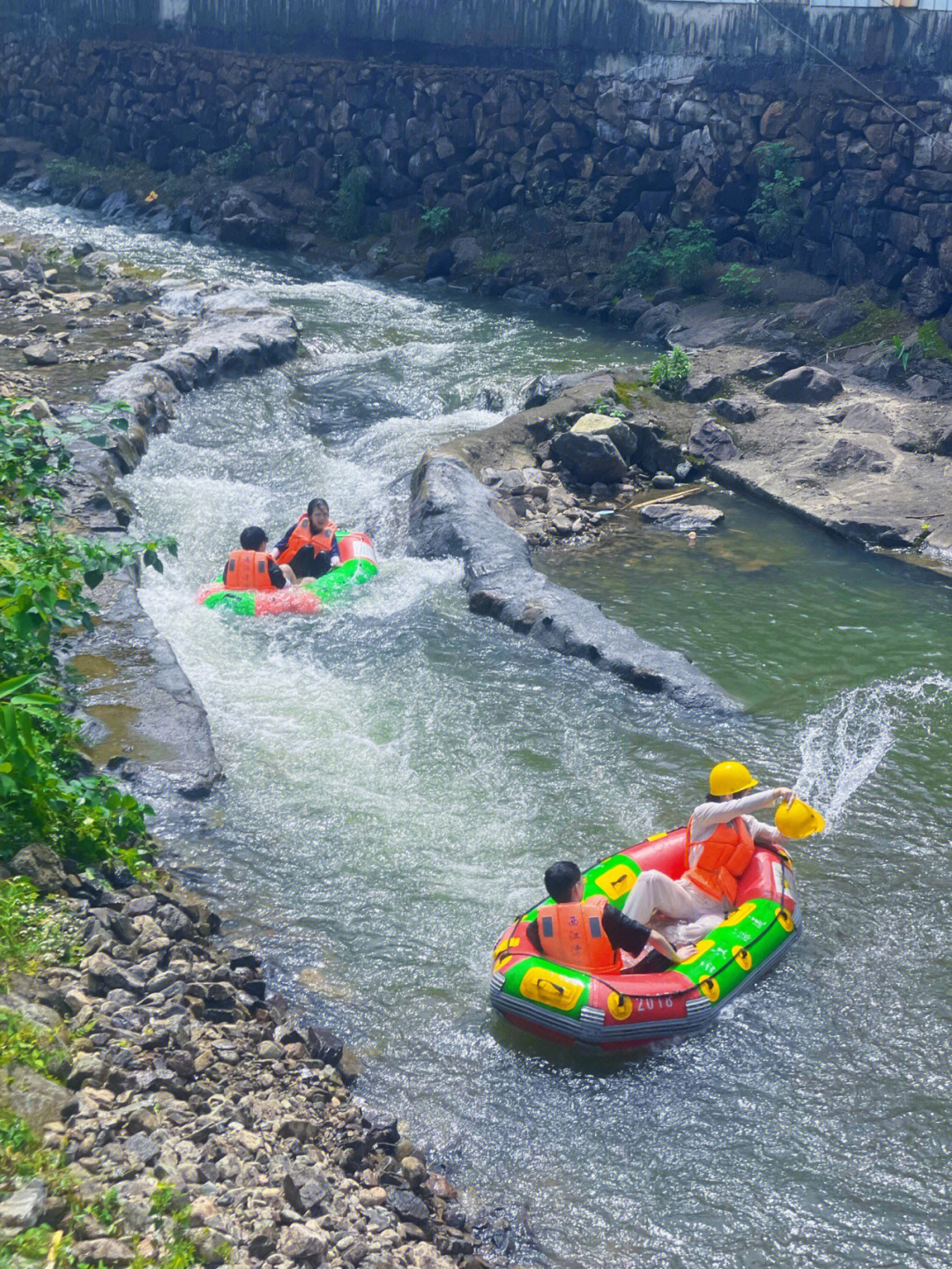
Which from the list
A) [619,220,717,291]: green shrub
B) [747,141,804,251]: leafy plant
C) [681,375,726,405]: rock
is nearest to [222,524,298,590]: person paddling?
[681,375,726,405]: rock

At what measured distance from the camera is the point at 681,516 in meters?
11.3

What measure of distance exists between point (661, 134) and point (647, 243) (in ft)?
5.81

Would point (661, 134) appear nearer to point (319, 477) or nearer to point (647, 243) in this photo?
point (647, 243)

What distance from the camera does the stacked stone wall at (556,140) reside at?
601 inches

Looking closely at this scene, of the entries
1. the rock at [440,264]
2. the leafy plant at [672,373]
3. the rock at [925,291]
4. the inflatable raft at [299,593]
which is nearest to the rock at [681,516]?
the leafy plant at [672,373]

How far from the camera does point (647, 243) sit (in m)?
18.0

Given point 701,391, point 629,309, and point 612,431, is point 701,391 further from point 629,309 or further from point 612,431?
point 629,309

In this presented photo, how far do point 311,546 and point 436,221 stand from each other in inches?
474

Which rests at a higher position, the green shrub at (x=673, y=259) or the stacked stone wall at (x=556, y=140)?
the stacked stone wall at (x=556, y=140)

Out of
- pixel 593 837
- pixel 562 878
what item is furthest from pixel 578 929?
pixel 593 837

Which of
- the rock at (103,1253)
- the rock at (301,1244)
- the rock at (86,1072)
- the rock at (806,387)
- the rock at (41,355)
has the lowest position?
the rock at (301,1244)

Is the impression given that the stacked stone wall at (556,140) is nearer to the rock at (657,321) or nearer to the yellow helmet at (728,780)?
the rock at (657,321)

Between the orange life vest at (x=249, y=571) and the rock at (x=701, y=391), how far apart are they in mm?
6373

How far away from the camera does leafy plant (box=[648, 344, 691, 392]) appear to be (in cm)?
1381
